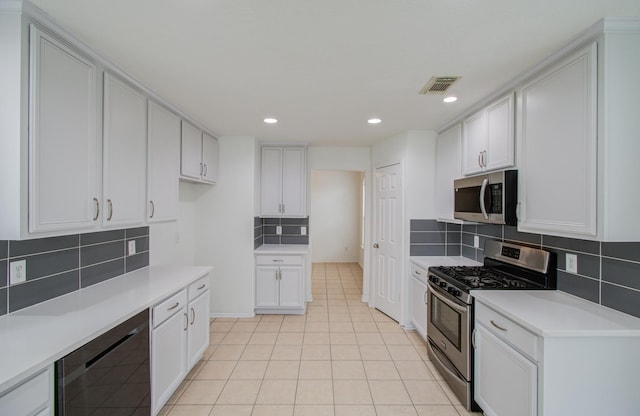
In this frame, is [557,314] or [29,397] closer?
[29,397]

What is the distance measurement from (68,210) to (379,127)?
2.90 meters

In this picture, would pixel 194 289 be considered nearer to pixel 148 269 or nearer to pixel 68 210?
pixel 148 269

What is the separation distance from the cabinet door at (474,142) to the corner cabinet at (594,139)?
72cm

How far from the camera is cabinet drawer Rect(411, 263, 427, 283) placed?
311cm

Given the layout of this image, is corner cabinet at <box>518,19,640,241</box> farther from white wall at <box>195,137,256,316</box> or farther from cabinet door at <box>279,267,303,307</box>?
white wall at <box>195,137,256,316</box>

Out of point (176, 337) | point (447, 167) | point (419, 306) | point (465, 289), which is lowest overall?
point (419, 306)

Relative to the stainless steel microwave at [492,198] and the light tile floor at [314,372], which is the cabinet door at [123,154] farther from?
the stainless steel microwave at [492,198]

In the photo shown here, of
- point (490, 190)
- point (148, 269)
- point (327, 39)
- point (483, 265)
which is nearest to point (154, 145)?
point (148, 269)

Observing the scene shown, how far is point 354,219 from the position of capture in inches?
302

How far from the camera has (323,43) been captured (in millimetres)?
1673

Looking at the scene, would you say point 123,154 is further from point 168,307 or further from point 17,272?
point 168,307

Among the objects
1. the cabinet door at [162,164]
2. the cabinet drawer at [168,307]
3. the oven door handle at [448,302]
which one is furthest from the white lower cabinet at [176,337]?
the oven door handle at [448,302]

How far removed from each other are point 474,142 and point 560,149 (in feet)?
3.28

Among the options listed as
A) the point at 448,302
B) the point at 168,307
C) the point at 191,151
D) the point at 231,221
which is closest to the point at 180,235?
the point at 231,221
